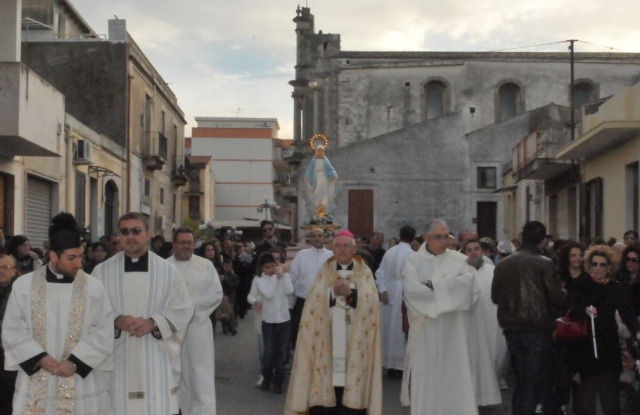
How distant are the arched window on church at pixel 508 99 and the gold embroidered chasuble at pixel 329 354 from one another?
4241cm

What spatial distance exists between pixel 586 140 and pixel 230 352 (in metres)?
10.1

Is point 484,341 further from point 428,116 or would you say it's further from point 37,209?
point 428,116

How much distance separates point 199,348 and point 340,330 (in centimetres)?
128

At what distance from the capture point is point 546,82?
4988 centimetres

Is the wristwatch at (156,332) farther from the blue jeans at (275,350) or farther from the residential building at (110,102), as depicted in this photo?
the residential building at (110,102)

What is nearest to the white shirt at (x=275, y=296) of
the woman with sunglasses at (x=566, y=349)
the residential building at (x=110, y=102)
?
the woman with sunglasses at (x=566, y=349)

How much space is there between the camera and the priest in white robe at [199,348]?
8.21m

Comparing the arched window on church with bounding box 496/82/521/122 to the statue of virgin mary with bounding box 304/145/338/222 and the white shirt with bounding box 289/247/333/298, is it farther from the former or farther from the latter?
the white shirt with bounding box 289/247/333/298

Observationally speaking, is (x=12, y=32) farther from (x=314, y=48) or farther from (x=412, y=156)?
(x=314, y=48)

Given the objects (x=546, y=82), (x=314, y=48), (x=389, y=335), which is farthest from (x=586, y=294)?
(x=314, y=48)

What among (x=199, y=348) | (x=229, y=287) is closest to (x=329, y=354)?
(x=199, y=348)

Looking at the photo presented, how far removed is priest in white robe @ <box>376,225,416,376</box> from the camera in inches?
488

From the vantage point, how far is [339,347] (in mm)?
8625

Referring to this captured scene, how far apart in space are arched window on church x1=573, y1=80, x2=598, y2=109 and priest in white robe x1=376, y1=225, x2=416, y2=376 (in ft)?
129
